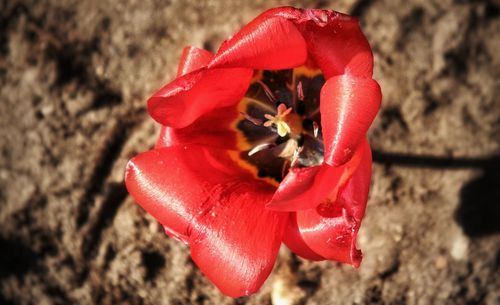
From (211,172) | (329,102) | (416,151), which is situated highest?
(329,102)

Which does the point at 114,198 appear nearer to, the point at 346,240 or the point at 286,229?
the point at 286,229

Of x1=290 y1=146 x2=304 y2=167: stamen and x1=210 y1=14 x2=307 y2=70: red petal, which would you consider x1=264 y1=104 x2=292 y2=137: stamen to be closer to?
x1=290 y1=146 x2=304 y2=167: stamen

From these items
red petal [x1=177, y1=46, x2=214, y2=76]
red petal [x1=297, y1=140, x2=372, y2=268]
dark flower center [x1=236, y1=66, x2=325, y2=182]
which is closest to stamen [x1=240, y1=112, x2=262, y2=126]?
dark flower center [x1=236, y1=66, x2=325, y2=182]

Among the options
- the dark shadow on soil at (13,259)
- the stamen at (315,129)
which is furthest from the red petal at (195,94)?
the dark shadow on soil at (13,259)

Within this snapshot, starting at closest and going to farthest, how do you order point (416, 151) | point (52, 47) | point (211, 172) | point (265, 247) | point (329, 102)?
point (329, 102) < point (265, 247) < point (211, 172) < point (416, 151) < point (52, 47)

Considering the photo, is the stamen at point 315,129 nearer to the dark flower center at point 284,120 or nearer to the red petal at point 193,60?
the dark flower center at point 284,120

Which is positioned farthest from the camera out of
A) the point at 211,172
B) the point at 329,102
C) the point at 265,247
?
the point at 211,172

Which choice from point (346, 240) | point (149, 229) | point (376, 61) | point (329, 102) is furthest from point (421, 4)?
point (149, 229)
